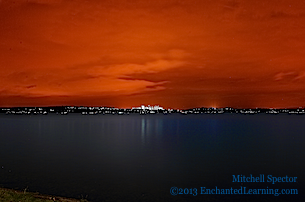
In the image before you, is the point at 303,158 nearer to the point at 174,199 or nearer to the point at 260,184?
the point at 260,184

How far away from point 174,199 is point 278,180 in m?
16.9

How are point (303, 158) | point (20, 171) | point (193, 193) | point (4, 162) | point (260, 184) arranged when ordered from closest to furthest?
1. point (193, 193)
2. point (260, 184)
3. point (20, 171)
4. point (4, 162)
5. point (303, 158)

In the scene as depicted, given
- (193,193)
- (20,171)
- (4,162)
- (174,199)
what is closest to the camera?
(174,199)

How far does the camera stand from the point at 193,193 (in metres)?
28.4

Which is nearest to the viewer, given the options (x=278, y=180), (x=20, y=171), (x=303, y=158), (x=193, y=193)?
(x=193, y=193)

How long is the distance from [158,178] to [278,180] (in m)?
16.1

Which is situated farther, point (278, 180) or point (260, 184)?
point (278, 180)

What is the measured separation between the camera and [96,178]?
111 feet

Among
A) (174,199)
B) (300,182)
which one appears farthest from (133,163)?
(300,182)

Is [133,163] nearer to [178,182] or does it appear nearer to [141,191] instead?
[178,182]

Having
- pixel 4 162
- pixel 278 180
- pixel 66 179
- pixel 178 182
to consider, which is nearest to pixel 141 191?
pixel 178 182

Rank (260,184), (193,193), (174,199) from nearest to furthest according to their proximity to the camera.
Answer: (174,199) → (193,193) → (260,184)

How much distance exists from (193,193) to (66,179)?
1621 centimetres

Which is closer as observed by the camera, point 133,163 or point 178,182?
point 178,182
